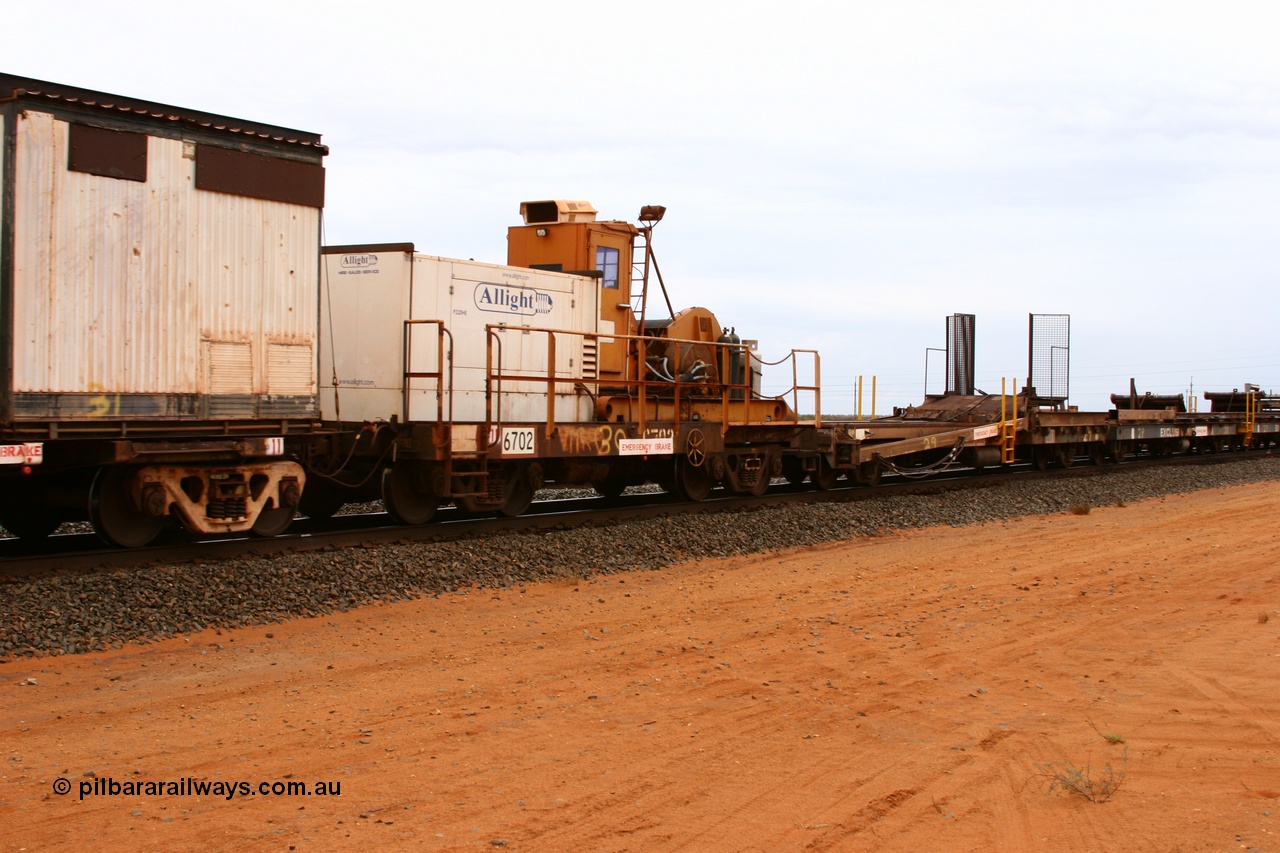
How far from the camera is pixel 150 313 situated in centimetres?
946

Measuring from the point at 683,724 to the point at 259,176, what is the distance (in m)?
6.59

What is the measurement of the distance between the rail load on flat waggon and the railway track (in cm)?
25

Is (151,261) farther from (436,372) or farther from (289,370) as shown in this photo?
(436,372)

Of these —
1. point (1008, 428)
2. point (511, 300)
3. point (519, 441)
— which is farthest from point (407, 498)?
point (1008, 428)

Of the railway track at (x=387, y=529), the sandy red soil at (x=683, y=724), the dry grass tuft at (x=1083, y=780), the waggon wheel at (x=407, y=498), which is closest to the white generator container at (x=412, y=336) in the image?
the waggon wheel at (x=407, y=498)

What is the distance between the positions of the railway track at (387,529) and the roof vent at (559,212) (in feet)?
12.3

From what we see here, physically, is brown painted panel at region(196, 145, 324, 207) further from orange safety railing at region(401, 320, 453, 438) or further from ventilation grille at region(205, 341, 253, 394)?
orange safety railing at region(401, 320, 453, 438)

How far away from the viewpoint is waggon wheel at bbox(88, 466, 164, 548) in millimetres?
9766

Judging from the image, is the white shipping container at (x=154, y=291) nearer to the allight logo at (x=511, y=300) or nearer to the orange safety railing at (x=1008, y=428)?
the allight logo at (x=511, y=300)

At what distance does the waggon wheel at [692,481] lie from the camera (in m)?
15.4

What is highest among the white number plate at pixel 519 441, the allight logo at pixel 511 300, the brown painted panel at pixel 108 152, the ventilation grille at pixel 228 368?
the brown painted panel at pixel 108 152

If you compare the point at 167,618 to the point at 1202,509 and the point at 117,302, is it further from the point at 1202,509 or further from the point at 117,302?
the point at 1202,509

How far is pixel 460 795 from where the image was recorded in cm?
509

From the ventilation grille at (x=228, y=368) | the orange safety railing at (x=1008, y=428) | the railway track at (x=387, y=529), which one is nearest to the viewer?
the railway track at (x=387, y=529)
